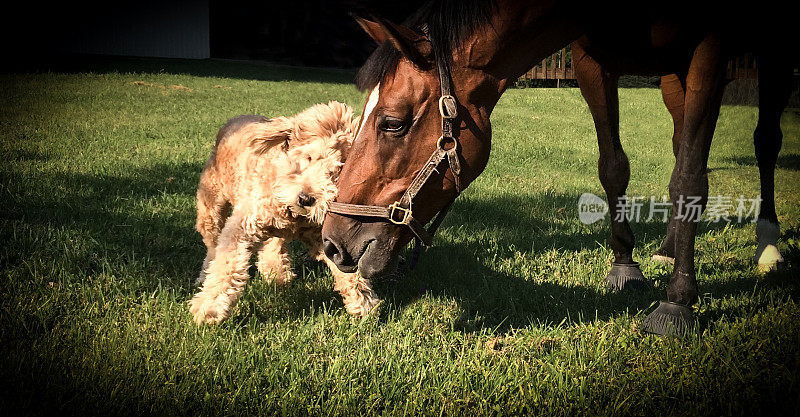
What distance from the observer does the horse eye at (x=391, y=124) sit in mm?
2434

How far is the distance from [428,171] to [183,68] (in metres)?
19.2

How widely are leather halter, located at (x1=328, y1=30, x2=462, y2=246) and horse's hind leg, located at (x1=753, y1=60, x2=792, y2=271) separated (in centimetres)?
281

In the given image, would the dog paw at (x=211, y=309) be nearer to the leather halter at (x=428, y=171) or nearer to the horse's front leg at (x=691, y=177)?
the leather halter at (x=428, y=171)

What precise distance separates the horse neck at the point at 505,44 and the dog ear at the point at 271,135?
3.00ft

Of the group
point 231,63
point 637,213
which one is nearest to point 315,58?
point 231,63

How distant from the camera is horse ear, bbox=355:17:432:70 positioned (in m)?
2.29

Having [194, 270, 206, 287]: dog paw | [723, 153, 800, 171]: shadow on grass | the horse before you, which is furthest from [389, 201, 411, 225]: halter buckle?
[723, 153, 800, 171]: shadow on grass

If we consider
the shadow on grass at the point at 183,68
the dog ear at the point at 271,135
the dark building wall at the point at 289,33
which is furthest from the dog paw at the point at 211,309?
the dark building wall at the point at 289,33

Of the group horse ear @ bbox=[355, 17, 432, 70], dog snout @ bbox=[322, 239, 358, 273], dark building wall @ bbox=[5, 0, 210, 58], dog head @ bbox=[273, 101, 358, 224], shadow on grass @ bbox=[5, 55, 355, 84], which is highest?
dark building wall @ bbox=[5, 0, 210, 58]

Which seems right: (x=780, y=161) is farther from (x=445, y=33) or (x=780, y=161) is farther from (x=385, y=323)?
(x=445, y=33)

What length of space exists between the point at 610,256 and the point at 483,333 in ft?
6.50

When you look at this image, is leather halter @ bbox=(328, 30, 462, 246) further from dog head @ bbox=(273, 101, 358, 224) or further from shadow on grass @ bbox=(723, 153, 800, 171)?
shadow on grass @ bbox=(723, 153, 800, 171)

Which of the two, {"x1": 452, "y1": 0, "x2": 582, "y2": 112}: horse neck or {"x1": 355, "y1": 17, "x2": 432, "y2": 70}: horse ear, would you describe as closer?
{"x1": 355, "y1": 17, "x2": 432, "y2": 70}: horse ear

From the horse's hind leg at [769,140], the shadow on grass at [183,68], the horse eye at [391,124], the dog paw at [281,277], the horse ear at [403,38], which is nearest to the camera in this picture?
the horse ear at [403,38]
